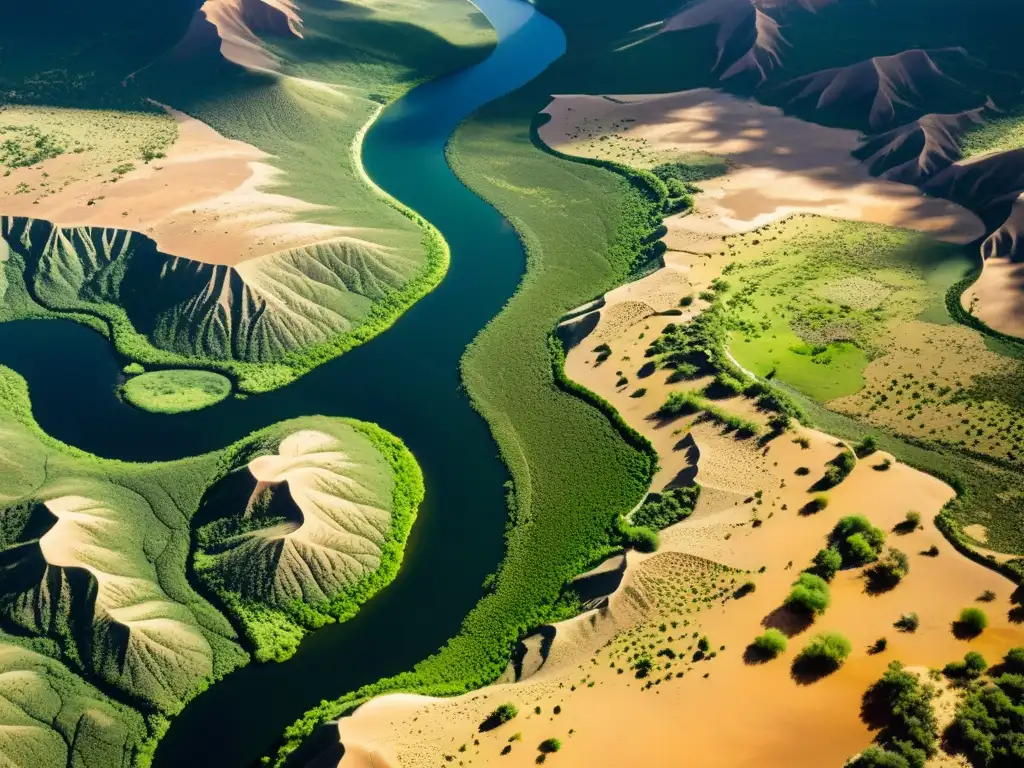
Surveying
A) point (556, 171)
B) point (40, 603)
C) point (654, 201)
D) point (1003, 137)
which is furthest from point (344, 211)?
point (1003, 137)

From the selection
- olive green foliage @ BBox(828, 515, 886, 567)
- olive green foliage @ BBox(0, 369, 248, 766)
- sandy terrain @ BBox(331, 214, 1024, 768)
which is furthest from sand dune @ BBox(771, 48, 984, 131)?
olive green foliage @ BBox(0, 369, 248, 766)

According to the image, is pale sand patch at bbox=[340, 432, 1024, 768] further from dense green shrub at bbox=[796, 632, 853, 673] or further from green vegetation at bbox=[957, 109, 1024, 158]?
green vegetation at bbox=[957, 109, 1024, 158]

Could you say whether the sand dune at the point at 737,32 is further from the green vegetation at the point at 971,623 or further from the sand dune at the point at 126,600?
the sand dune at the point at 126,600

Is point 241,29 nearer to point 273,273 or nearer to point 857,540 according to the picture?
point 273,273

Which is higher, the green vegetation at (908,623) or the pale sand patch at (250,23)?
the pale sand patch at (250,23)

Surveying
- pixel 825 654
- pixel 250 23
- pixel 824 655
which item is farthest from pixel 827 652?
pixel 250 23

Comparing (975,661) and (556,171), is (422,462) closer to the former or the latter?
(975,661)

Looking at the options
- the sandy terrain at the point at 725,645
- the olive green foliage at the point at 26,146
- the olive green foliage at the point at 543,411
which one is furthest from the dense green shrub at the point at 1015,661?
the olive green foliage at the point at 26,146
